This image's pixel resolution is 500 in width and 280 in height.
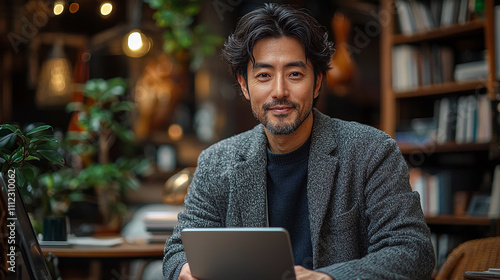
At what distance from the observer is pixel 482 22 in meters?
3.41

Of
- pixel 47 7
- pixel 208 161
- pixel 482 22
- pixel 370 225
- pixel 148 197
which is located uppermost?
pixel 47 7

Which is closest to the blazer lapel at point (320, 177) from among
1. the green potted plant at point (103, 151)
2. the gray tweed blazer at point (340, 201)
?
the gray tweed blazer at point (340, 201)

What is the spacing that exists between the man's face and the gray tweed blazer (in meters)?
0.13

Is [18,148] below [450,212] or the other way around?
the other way around

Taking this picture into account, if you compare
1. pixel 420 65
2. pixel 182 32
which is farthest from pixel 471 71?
pixel 182 32

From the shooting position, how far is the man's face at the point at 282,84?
1.80 metres

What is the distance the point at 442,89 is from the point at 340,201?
2.14m

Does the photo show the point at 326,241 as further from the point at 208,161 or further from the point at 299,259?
the point at 208,161

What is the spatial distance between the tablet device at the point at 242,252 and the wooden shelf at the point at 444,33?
8.48 feet

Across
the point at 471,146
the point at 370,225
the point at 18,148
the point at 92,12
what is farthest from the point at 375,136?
the point at 92,12

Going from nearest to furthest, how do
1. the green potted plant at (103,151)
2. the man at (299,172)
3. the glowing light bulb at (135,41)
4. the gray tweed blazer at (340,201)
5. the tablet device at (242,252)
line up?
the tablet device at (242,252) → the gray tweed blazer at (340,201) → the man at (299,172) → the green potted plant at (103,151) → the glowing light bulb at (135,41)

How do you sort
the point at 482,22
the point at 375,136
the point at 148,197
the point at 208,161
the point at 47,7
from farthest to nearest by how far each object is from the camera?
the point at 148,197, the point at 47,7, the point at 482,22, the point at 208,161, the point at 375,136

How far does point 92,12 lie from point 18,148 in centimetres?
443

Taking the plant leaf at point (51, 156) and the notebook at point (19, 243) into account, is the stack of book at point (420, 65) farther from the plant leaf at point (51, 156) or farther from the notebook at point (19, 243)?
the notebook at point (19, 243)
